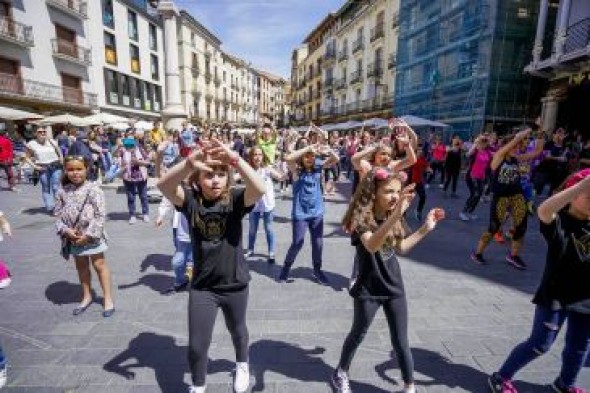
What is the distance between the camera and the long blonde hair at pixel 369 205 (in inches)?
89.4

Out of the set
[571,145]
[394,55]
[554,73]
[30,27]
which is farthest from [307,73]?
[571,145]

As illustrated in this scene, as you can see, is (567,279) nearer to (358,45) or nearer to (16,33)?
(16,33)

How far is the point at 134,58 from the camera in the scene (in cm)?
3259

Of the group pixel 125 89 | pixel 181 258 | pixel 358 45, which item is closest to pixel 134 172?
pixel 181 258

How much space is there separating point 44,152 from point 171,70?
36.5ft

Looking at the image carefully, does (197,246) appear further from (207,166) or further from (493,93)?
(493,93)

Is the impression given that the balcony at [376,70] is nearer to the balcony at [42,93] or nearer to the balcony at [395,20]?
the balcony at [395,20]

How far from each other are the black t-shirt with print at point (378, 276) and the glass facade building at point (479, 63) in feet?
63.7

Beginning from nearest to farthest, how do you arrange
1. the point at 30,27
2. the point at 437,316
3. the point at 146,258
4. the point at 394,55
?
the point at 437,316 < the point at 146,258 < the point at 30,27 < the point at 394,55

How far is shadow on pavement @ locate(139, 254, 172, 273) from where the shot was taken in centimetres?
510

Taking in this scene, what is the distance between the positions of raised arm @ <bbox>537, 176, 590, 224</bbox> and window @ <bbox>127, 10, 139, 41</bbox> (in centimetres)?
3652

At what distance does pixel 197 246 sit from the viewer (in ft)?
7.75

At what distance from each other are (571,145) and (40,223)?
50.9 ft

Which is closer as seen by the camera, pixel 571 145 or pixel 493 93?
pixel 571 145
